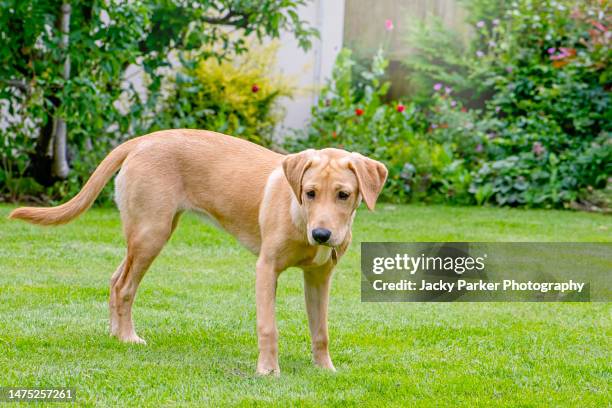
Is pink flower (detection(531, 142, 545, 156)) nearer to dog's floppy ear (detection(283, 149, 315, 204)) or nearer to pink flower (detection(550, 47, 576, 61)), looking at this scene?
pink flower (detection(550, 47, 576, 61))

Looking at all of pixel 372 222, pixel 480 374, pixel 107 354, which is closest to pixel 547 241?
pixel 372 222

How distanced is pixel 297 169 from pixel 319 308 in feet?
2.49

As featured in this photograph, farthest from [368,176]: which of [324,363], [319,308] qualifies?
[324,363]

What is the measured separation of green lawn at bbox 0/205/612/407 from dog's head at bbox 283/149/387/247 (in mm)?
672

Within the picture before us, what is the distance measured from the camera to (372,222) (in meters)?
8.77

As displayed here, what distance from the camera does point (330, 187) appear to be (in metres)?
3.97

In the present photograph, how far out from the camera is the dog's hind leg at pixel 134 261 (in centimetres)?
470

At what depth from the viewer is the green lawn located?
3.88 metres

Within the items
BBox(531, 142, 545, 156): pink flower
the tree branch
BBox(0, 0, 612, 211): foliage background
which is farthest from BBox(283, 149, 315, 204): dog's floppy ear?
BBox(531, 142, 545, 156): pink flower

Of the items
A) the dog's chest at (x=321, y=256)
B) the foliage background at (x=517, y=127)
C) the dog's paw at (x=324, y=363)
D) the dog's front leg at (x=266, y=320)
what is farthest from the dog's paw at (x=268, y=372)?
the foliage background at (x=517, y=127)

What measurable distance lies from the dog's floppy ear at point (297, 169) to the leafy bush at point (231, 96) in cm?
557

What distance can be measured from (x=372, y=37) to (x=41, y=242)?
7846 mm

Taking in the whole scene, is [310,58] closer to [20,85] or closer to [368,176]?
[20,85]

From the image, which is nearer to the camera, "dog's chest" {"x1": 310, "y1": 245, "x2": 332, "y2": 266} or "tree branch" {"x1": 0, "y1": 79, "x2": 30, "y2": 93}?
"dog's chest" {"x1": 310, "y1": 245, "x2": 332, "y2": 266}
